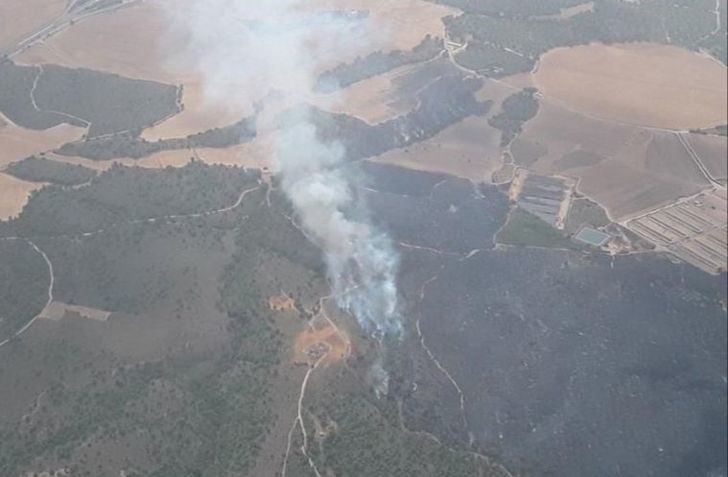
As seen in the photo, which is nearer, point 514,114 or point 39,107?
point 514,114

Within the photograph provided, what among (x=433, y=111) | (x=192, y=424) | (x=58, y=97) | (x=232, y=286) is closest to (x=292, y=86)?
(x=433, y=111)

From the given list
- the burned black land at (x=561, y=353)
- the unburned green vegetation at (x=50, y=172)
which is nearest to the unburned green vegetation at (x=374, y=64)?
the burned black land at (x=561, y=353)

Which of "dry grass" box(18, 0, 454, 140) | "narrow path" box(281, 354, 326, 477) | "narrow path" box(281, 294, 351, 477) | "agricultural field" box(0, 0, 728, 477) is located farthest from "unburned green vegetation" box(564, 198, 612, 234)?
"narrow path" box(281, 354, 326, 477)

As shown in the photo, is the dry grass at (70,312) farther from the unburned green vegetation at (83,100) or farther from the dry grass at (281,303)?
the unburned green vegetation at (83,100)

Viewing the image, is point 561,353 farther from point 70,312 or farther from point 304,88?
point 304,88

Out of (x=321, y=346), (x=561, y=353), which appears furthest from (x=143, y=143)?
(x=561, y=353)

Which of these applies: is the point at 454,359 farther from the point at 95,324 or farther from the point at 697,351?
the point at 95,324
